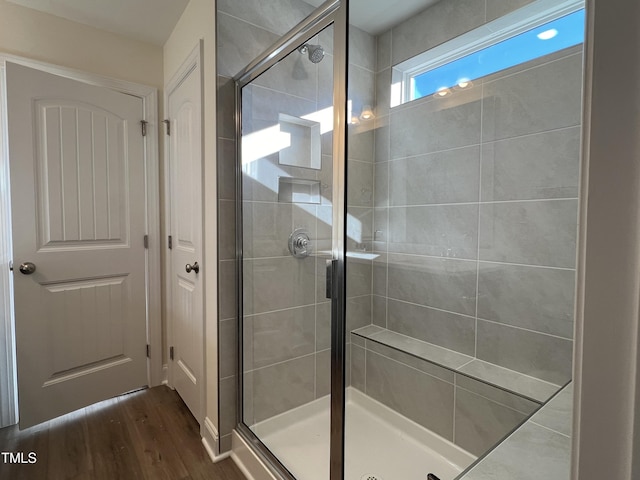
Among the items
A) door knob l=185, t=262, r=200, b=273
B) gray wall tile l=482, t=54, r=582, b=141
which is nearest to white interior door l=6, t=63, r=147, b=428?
door knob l=185, t=262, r=200, b=273

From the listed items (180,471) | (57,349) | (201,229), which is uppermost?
(201,229)

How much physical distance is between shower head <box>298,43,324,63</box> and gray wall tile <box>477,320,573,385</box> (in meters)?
1.48

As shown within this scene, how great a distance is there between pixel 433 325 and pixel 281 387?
36.4 inches

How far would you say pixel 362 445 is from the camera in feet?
5.20

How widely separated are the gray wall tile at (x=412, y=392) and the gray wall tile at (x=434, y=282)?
0.40 m

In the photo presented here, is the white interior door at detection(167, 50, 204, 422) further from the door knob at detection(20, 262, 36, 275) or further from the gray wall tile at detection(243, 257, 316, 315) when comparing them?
the door knob at detection(20, 262, 36, 275)

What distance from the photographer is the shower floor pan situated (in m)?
1.41

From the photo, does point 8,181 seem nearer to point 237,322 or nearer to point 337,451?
point 237,322

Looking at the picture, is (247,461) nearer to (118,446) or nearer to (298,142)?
(118,446)

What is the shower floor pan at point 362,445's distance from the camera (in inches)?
55.6

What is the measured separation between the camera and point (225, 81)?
156cm

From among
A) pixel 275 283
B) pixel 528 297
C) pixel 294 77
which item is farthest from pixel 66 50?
pixel 528 297

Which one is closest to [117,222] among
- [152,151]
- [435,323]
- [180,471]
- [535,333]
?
[152,151]

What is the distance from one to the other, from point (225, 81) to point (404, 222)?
1.26m
